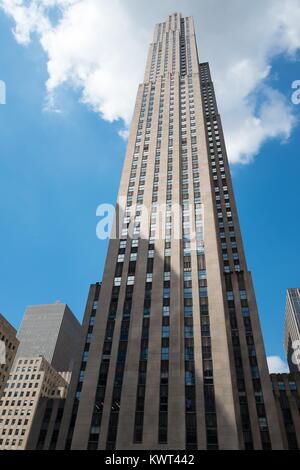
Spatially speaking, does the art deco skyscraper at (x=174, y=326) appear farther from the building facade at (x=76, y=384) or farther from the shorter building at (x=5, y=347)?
the shorter building at (x=5, y=347)

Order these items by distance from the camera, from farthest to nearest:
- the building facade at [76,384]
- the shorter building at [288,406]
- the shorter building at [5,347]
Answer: the shorter building at [5,347] → the building facade at [76,384] → the shorter building at [288,406]

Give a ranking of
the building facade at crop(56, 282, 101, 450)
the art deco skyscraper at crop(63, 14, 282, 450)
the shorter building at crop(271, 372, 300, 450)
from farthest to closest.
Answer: the building facade at crop(56, 282, 101, 450), the shorter building at crop(271, 372, 300, 450), the art deco skyscraper at crop(63, 14, 282, 450)

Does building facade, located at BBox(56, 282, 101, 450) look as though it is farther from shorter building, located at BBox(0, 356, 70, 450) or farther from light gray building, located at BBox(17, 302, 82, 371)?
light gray building, located at BBox(17, 302, 82, 371)

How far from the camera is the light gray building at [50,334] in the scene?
554ft

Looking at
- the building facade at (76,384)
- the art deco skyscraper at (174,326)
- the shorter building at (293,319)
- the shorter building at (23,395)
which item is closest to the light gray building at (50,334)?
the shorter building at (23,395)

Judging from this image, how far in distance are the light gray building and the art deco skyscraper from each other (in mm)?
119243

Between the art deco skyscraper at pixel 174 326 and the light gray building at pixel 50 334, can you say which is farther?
the light gray building at pixel 50 334

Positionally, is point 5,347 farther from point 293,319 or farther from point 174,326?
point 293,319

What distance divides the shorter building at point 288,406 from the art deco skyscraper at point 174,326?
7452 millimetres

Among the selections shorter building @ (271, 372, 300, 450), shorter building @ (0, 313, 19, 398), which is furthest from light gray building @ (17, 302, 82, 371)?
shorter building @ (271, 372, 300, 450)

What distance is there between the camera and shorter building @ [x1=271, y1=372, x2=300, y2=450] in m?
52.8

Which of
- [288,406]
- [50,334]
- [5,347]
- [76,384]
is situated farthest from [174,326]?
[50,334]
